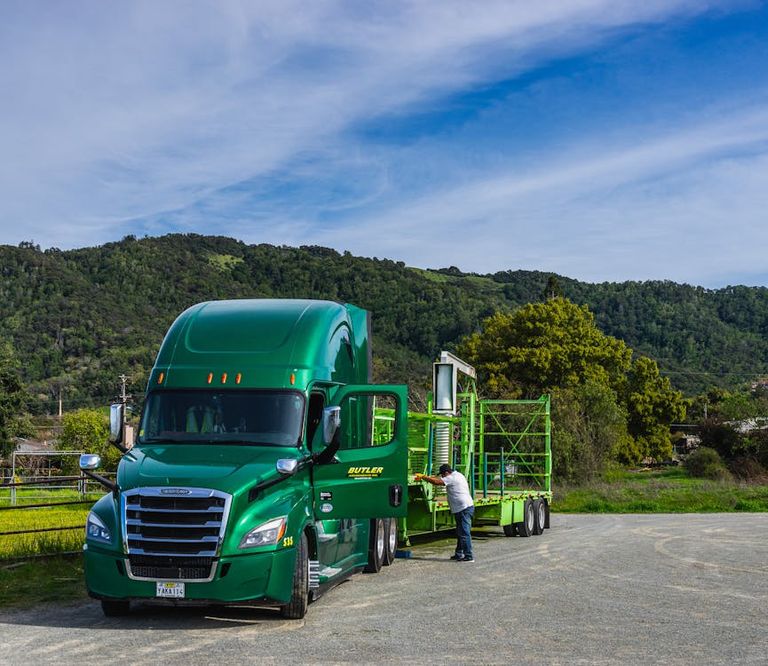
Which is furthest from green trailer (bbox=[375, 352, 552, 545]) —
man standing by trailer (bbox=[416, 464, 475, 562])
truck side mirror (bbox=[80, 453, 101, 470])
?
truck side mirror (bbox=[80, 453, 101, 470])

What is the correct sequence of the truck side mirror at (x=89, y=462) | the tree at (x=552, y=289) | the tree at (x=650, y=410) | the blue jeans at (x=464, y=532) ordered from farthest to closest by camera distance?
1. the tree at (x=552, y=289)
2. the tree at (x=650, y=410)
3. the blue jeans at (x=464, y=532)
4. the truck side mirror at (x=89, y=462)

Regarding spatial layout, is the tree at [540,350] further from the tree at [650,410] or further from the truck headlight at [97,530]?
the truck headlight at [97,530]

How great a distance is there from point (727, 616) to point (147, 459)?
703 cm

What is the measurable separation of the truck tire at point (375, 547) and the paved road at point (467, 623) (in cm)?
28

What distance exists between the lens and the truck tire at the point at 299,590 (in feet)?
37.2

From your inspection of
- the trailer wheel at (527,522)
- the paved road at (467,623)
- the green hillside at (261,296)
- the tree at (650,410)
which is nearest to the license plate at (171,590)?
the paved road at (467,623)

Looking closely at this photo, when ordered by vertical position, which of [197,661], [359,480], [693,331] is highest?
[693,331]

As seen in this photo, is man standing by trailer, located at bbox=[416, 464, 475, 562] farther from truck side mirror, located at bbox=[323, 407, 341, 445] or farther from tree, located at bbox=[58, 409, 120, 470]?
tree, located at bbox=[58, 409, 120, 470]

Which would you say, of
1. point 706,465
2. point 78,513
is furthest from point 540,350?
point 78,513

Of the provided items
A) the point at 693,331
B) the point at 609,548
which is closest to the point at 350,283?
the point at 693,331

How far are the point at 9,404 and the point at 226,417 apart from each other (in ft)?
167

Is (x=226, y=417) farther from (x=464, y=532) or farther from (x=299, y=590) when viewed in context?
(x=464, y=532)

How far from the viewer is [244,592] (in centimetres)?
1072

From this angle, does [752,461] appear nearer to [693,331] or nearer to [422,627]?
[422,627]
